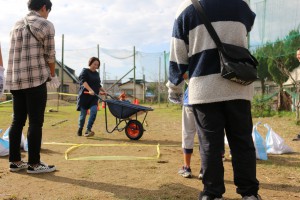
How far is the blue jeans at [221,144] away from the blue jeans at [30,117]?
170cm

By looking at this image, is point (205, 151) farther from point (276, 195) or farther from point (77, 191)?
point (77, 191)

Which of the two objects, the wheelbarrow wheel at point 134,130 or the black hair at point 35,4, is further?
the wheelbarrow wheel at point 134,130

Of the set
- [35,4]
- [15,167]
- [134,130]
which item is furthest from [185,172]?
[134,130]

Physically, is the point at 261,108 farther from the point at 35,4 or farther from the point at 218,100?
the point at 218,100

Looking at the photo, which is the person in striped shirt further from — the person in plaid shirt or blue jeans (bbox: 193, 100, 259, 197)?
the person in plaid shirt

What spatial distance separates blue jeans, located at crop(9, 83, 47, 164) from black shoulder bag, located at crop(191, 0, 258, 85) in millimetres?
1820

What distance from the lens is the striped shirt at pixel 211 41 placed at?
2.21m

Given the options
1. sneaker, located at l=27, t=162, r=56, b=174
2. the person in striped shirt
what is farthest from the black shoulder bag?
sneaker, located at l=27, t=162, r=56, b=174

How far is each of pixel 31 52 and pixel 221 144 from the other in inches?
81.4

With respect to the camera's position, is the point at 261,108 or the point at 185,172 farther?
the point at 261,108

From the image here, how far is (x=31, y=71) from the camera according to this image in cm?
319

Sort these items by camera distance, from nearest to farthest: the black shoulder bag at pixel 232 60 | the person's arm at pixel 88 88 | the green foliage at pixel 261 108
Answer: the black shoulder bag at pixel 232 60, the person's arm at pixel 88 88, the green foliage at pixel 261 108

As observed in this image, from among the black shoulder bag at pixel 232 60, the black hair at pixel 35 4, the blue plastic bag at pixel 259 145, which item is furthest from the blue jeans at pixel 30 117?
the blue plastic bag at pixel 259 145

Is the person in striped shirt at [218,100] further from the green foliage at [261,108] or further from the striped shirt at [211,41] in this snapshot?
the green foliage at [261,108]
